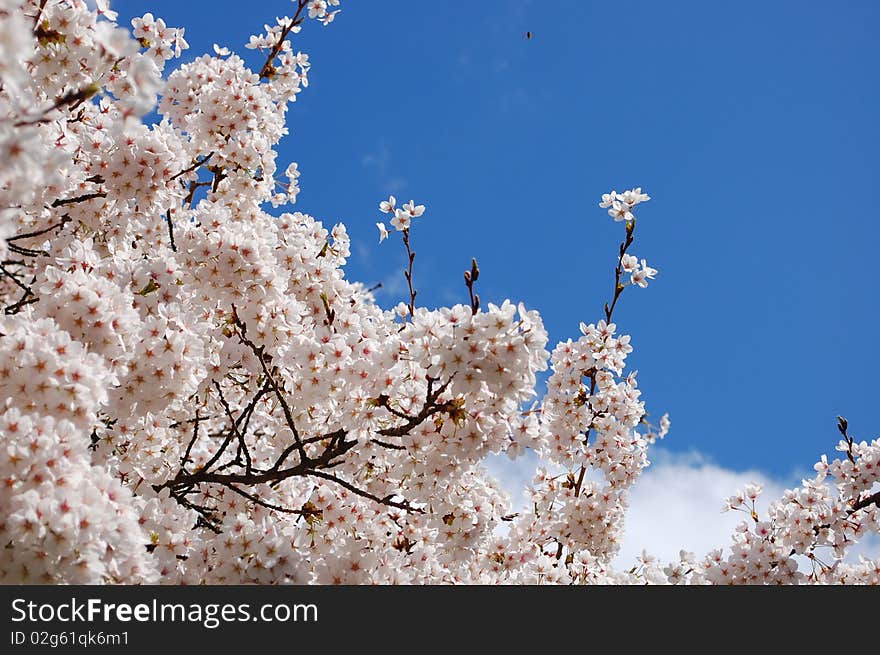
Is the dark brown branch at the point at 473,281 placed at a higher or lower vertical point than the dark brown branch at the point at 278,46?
lower

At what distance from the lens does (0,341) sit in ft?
14.8

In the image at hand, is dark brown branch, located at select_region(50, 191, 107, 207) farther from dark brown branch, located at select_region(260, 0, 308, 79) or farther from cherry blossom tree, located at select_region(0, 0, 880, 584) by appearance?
dark brown branch, located at select_region(260, 0, 308, 79)

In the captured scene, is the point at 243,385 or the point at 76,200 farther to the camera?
the point at 243,385

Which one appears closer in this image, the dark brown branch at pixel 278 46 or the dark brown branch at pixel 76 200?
the dark brown branch at pixel 76 200

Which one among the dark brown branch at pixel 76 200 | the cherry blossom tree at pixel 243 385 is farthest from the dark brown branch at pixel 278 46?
the dark brown branch at pixel 76 200

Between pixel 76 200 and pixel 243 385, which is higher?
pixel 76 200

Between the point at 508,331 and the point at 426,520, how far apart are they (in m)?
2.74

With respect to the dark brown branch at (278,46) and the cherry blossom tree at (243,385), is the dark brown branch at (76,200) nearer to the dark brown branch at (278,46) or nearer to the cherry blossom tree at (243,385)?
the cherry blossom tree at (243,385)

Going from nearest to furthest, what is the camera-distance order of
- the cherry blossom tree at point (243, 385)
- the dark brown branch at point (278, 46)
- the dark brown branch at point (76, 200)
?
the cherry blossom tree at point (243, 385)
the dark brown branch at point (76, 200)
the dark brown branch at point (278, 46)

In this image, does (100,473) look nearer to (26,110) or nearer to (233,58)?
(26,110)

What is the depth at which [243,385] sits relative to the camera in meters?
7.52

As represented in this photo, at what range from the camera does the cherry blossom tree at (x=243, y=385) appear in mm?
4129
